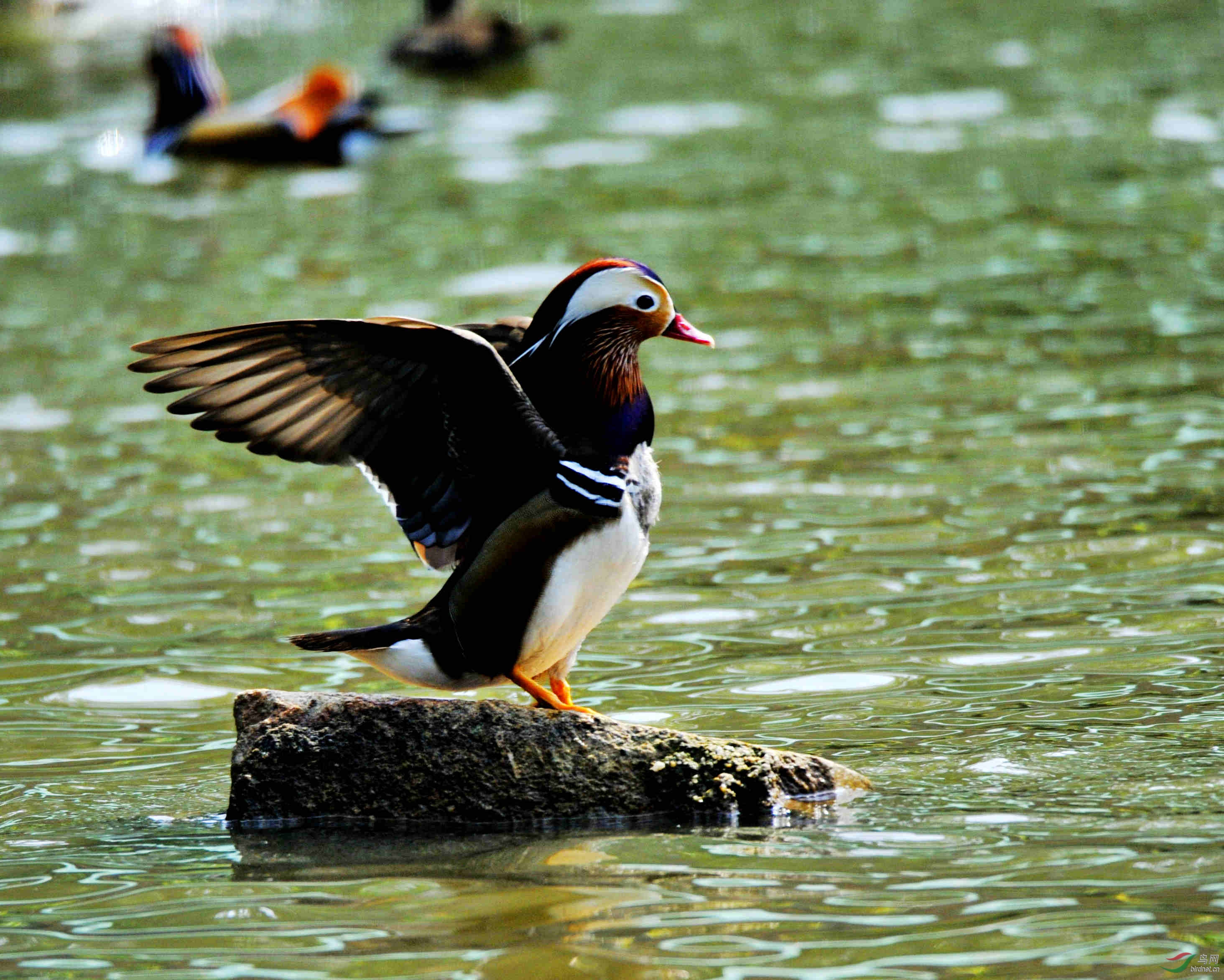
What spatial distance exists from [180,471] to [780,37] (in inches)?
457

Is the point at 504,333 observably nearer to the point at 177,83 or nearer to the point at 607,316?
the point at 607,316

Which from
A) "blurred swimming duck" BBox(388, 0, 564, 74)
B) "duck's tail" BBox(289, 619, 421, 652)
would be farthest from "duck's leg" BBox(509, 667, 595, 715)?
"blurred swimming duck" BBox(388, 0, 564, 74)

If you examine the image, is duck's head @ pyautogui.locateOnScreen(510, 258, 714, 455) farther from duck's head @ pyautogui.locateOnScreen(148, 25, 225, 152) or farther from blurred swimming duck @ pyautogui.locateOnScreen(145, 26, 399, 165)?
duck's head @ pyautogui.locateOnScreen(148, 25, 225, 152)

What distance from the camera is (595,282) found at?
510 cm

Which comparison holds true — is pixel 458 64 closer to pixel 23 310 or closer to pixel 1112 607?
pixel 23 310

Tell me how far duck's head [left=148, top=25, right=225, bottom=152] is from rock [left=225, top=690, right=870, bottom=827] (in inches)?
432

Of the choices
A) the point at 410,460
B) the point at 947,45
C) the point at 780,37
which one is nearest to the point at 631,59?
the point at 780,37

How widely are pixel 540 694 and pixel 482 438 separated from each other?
0.71m

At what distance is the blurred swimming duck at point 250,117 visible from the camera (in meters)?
15.2

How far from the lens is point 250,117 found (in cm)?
1530

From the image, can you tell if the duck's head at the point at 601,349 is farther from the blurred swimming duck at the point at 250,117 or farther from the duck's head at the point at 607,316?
the blurred swimming duck at the point at 250,117

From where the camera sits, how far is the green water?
443 centimetres

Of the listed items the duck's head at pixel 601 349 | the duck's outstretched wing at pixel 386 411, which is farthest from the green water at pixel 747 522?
the duck's head at pixel 601 349

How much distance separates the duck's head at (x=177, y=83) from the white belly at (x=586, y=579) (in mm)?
11151
